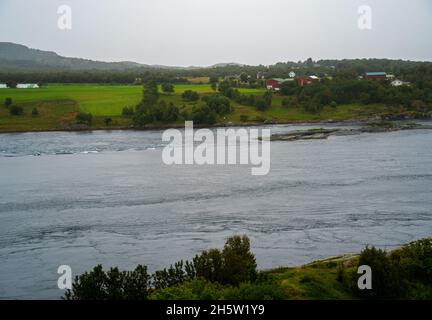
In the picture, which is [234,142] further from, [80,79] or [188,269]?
[80,79]

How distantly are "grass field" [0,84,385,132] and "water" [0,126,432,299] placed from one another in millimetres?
16301

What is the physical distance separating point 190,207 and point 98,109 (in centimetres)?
3936

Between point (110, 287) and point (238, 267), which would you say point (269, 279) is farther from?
point (110, 287)

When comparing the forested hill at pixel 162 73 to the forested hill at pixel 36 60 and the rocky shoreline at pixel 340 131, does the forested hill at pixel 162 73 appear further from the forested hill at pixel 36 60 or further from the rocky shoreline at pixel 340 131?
the rocky shoreline at pixel 340 131

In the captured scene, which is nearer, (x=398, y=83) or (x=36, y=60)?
(x=398, y=83)

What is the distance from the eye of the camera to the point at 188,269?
1538cm

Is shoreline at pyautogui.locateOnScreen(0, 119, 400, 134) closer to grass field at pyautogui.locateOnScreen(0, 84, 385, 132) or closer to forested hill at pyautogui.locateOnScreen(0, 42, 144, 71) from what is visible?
grass field at pyautogui.locateOnScreen(0, 84, 385, 132)

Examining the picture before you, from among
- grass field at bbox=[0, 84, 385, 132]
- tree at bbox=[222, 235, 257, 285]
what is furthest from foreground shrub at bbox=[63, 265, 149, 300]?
grass field at bbox=[0, 84, 385, 132]

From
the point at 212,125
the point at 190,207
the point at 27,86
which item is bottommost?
the point at 190,207

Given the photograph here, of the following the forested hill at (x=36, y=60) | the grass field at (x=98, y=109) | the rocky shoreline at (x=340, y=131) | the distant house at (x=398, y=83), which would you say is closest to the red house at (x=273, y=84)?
the grass field at (x=98, y=109)

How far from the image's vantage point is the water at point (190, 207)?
19.8 m

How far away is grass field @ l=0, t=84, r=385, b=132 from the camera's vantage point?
192ft

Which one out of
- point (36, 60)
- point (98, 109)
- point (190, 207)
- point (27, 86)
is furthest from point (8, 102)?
point (36, 60)

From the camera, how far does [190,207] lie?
26.1 m
